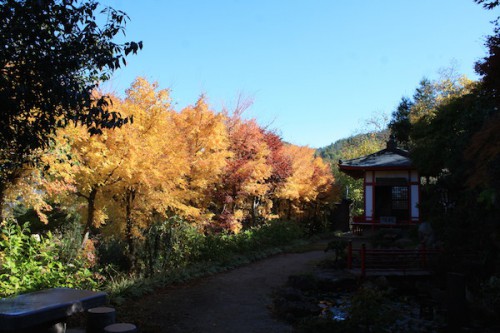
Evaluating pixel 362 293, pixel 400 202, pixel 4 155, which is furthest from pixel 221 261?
pixel 400 202

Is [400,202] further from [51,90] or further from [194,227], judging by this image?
[51,90]

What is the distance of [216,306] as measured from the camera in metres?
8.21

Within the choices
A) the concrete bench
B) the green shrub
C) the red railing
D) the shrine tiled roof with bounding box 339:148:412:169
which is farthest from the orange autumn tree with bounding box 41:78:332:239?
the shrine tiled roof with bounding box 339:148:412:169

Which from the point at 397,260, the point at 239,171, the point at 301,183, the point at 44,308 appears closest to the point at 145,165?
the point at 44,308

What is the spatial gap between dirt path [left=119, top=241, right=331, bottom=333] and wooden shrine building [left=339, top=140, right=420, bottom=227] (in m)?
11.6

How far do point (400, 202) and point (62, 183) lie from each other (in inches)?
761

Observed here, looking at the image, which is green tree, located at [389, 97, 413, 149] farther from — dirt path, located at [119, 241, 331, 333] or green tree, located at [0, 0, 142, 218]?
green tree, located at [0, 0, 142, 218]

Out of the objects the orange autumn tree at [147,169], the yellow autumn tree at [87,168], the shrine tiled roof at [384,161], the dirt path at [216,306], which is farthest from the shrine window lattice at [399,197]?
the yellow autumn tree at [87,168]

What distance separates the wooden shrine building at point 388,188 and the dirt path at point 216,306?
458 inches

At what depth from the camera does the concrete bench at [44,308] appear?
4402 mm

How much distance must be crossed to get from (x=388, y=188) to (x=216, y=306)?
1775 centimetres

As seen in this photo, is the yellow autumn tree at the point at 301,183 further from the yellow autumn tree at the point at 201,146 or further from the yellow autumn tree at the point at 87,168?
the yellow autumn tree at the point at 87,168

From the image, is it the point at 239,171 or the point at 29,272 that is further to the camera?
the point at 239,171

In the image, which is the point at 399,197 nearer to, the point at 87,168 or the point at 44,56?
the point at 87,168
